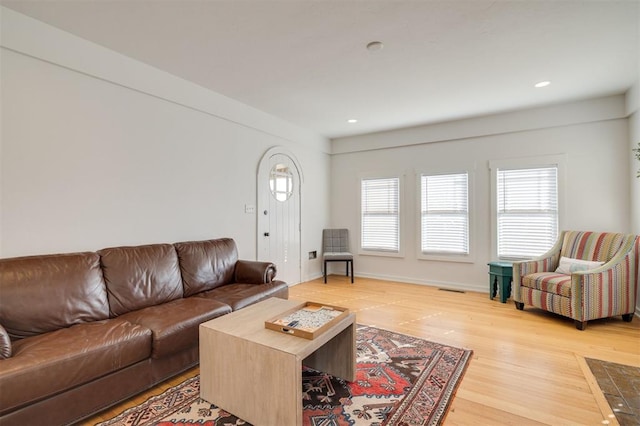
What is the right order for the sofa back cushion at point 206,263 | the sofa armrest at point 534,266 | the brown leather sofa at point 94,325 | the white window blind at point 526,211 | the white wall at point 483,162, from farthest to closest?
the white window blind at point 526,211 < the white wall at point 483,162 < the sofa armrest at point 534,266 < the sofa back cushion at point 206,263 < the brown leather sofa at point 94,325

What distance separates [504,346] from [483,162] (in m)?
2.94

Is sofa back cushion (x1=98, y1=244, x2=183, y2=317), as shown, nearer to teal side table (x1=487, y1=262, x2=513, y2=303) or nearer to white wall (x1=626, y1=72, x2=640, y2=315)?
teal side table (x1=487, y1=262, x2=513, y2=303)

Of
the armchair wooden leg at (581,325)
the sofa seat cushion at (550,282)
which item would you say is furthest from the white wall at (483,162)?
the armchair wooden leg at (581,325)

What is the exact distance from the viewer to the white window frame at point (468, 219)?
480cm

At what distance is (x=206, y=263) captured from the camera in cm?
324

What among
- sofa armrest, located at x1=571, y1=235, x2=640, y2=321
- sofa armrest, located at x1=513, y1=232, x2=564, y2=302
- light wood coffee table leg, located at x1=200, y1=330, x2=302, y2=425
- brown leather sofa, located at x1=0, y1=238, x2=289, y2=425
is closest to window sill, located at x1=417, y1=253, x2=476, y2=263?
sofa armrest, located at x1=513, y1=232, x2=564, y2=302

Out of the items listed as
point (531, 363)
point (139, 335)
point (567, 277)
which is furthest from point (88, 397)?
point (567, 277)

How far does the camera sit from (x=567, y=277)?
348 cm

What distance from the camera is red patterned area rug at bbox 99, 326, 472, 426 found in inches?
70.8

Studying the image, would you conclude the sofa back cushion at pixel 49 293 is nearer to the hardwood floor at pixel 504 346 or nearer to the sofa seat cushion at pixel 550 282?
the hardwood floor at pixel 504 346

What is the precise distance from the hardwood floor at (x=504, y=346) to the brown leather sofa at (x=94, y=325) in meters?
0.21

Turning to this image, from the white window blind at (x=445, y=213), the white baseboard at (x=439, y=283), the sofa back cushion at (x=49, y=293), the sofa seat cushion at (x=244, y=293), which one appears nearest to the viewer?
the sofa back cushion at (x=49, y=293)

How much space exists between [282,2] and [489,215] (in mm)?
4130

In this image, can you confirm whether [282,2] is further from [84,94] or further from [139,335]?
[139,335]
